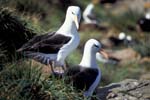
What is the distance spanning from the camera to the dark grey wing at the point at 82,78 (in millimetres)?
8000

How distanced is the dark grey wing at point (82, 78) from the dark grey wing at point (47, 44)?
18.4 inches

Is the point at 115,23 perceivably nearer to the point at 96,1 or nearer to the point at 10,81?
the point at 96,1

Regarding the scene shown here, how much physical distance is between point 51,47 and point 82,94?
2.61 ft

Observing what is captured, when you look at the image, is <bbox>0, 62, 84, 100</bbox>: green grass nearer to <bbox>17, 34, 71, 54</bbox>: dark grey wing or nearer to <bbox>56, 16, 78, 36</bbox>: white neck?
<bbox>17, 34, 71, 54</bbox>: dark grey wing

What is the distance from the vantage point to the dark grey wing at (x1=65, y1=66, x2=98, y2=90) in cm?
800

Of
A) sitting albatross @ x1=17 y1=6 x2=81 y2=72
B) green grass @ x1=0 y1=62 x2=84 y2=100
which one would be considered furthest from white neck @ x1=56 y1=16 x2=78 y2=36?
green grass @ x1=0 y1=62 x2=84 y2=100

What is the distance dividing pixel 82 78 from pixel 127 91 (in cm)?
76

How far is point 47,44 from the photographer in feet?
27.5

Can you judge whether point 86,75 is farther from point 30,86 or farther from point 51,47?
point 30,86

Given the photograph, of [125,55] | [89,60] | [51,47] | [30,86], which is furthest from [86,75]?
[125,55]

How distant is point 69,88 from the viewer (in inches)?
311

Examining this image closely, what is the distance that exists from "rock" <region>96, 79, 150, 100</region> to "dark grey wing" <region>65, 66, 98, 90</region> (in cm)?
30

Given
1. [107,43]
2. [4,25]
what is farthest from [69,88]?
[107,43]

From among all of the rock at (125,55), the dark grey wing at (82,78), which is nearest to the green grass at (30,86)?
the dark grey wing at (82,78)
